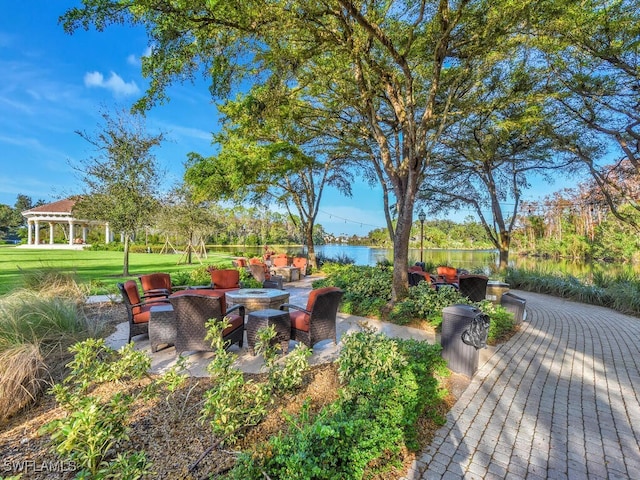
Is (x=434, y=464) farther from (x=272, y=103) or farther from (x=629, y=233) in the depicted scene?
(x=629, y=233)

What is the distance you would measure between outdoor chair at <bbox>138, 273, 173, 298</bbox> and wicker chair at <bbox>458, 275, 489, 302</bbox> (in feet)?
18.9

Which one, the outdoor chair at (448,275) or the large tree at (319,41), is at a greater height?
the large tree at (319,41)

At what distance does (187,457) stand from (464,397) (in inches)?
100

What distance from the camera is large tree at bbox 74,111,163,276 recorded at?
1029 cm

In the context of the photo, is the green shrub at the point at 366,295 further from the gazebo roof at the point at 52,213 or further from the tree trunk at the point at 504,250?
the gazebo roof at the point at 52,213

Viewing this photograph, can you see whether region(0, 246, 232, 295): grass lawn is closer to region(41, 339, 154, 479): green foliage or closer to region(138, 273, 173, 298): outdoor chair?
region(138, 273, 173, 298): outdoor chair

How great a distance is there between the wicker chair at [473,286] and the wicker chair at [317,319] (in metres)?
3.22

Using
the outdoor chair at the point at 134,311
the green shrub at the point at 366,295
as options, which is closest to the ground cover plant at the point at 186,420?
the outdoor chair at the point at 134,311

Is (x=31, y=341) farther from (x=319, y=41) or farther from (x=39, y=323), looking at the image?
(x=319, y=41)

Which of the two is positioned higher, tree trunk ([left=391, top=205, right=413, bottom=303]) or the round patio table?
tree trunk ([left=391, top=205, right=413, bottom=303])

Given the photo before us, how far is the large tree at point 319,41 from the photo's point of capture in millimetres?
3979

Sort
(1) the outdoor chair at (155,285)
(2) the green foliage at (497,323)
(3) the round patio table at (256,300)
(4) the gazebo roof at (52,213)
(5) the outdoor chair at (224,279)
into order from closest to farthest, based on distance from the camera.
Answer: (2) the green foliage at (497,323)
(3) the round patio table at (256,300)
(1) the outdoor chair at (155,285)
(5) the outdoor chair at (224,279)
(4) the gazebo roof at (52,213)

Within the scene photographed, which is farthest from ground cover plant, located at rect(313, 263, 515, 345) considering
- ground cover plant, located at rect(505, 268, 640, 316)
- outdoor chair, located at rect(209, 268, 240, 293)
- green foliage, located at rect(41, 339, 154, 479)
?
ground cover plant, located at rect(505, 268, 640, 316)

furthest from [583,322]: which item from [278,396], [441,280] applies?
[278,396]
